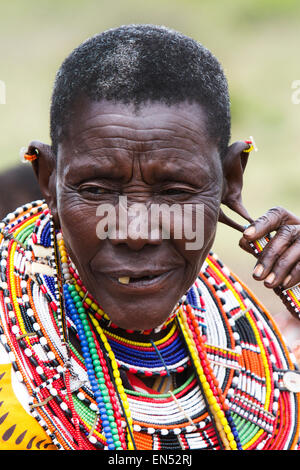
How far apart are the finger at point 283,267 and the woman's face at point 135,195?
48cm

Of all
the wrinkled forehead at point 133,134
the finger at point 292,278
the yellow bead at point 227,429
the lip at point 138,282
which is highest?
the wrinkled forehead at point 133,134

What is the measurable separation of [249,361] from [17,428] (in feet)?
3.89

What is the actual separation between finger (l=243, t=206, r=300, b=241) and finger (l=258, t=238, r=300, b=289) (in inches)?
4.9

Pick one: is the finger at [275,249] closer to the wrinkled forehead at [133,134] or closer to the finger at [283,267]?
the finger at [283,267]

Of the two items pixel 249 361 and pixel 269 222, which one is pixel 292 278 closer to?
pixel 269 222

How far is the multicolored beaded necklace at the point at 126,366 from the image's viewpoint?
2.51 metres

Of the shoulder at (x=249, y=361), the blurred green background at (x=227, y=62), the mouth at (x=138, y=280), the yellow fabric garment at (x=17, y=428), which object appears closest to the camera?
the yellow fabric garment at (x=17, y=428)

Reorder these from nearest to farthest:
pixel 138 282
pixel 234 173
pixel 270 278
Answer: pixel 138 282
pixel 234 173
pixel 270 278

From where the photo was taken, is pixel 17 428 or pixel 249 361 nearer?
pixel 17 428

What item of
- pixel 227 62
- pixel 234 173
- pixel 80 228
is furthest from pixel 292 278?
pixel 227 62

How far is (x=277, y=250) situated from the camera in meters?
3.00

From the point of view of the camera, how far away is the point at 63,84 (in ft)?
8.41

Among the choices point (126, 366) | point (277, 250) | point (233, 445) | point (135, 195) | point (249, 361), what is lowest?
point (233, 445)

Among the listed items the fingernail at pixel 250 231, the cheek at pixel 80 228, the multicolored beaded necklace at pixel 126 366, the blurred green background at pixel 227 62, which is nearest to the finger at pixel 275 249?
the fingernail at pixel 250 231
